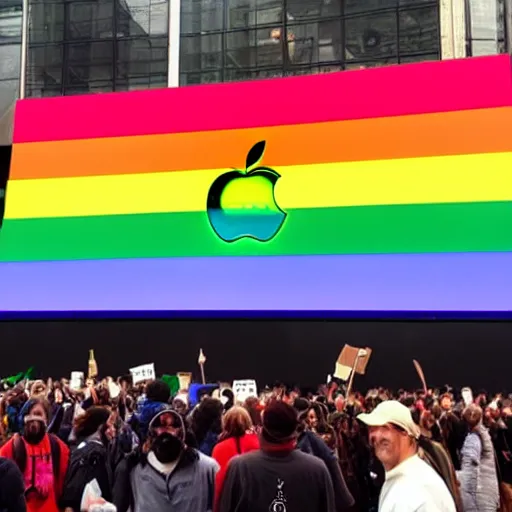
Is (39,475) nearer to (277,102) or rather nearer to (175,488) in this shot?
(175,488)

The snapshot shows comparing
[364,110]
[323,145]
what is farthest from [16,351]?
[364,110]

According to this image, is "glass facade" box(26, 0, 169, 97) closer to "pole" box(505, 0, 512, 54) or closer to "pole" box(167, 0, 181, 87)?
"pole" box(167, 0, 181, 87)

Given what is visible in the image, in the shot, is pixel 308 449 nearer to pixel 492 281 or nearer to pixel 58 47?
pixel 492 281

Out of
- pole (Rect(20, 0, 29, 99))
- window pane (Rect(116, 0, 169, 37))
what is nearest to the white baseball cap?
window pane (Rect(116, 0, 169, 37))

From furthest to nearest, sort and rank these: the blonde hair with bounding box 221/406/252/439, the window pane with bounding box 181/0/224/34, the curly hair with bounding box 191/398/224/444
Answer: the window pane with bounding box 181/0/224/34 < the curly hair with bounding box 191/398/224/444 < the blonde hair with bounding box 221/406/252/439

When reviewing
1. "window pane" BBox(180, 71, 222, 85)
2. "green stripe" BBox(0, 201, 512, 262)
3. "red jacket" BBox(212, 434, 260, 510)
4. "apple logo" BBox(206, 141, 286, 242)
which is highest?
"window pane" BBox(180, 71, 222, 85)

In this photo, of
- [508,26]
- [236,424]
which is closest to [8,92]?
[508,26]

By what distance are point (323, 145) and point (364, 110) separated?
2.87 feet

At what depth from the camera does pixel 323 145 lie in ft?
41.2

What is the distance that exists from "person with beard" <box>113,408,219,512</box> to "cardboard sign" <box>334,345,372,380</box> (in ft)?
24.9

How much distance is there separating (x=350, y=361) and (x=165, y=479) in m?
7.87

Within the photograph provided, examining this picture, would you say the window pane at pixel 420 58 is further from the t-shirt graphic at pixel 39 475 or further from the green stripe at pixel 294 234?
the t-shirt graphic at pixel 39 475

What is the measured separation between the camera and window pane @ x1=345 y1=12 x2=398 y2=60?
14.1 meters

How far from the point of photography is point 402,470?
2943 mm
